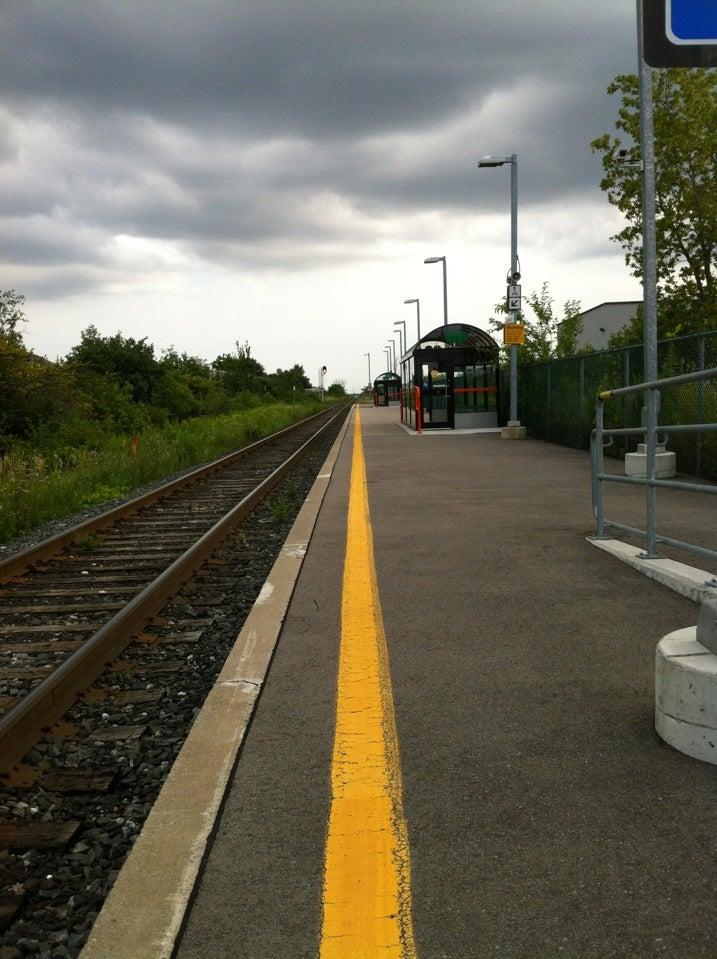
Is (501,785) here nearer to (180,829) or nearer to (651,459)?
(180,829)

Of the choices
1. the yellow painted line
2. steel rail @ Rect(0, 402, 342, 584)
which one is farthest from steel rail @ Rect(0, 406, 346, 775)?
steel rail @ Rect(0, 402, 342, 584)

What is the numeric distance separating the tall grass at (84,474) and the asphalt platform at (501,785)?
6.37 m

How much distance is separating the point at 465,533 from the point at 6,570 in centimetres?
394

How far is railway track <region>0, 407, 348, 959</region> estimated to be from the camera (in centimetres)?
260

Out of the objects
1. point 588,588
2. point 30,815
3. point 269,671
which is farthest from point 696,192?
point 30,815

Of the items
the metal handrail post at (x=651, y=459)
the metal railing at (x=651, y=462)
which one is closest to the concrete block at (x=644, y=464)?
the metal railing at (x=651, y=462)

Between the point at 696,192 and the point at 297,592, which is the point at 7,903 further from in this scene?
the point at 696,192

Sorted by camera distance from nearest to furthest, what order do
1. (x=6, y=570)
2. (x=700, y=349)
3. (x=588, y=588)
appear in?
(x=588, y=588) < (x=6, y=570) < (x=700, y=349)

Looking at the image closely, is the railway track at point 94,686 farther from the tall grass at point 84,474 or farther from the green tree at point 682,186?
the green tree at point 682,186

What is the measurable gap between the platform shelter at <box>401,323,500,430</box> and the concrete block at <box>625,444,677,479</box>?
45.1ft

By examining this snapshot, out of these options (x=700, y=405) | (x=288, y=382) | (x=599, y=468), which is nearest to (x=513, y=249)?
(x=700, y=405)

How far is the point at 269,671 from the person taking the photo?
168 inches

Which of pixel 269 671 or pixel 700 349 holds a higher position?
pixel 700 349

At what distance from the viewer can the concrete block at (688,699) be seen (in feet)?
10.00
